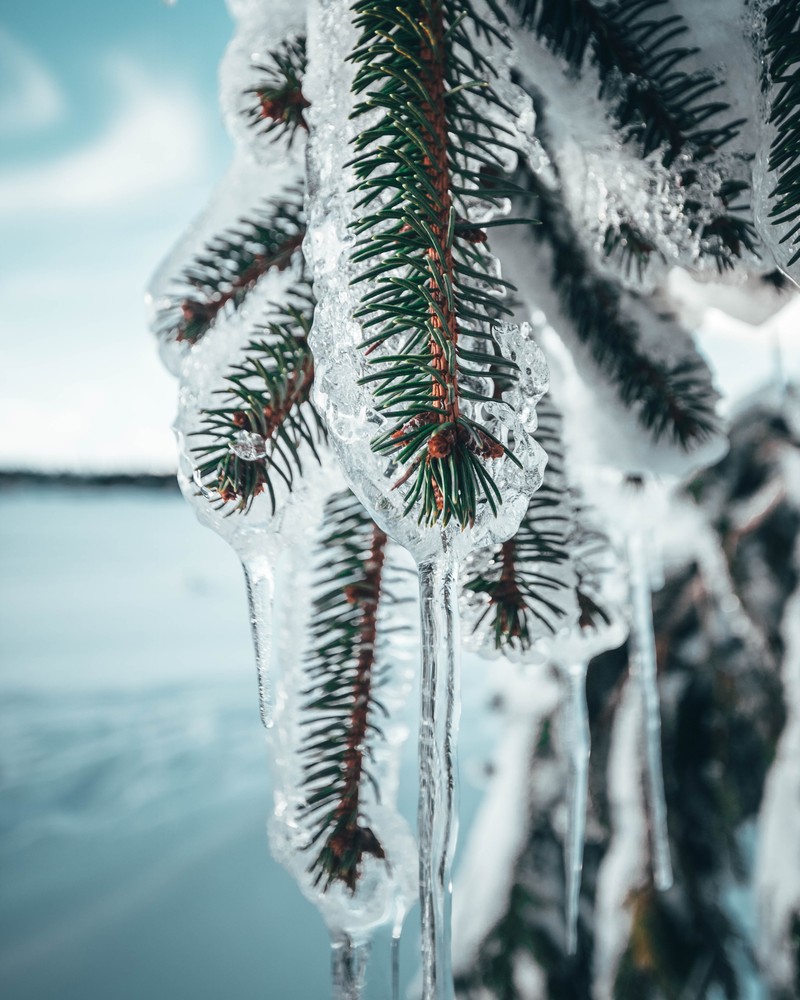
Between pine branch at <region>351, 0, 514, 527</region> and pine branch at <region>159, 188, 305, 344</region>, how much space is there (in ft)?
0.63

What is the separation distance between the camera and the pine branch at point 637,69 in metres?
0.56

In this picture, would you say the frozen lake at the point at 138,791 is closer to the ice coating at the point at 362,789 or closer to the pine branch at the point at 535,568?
the ice coating at the point at 362,789

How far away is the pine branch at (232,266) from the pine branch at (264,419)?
5cm

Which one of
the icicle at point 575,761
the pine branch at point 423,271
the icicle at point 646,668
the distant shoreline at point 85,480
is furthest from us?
the distant shoreline at point 85,480

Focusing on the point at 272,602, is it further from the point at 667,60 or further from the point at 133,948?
the point at 133,948

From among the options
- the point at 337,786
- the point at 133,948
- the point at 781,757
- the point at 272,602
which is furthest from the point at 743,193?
the point at 133,948

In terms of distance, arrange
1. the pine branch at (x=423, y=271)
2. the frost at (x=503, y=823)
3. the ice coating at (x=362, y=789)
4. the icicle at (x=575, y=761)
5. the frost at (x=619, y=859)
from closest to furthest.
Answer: the pine branch at (x=423, y=271) < the ice coating at (x=362, y=789) < the icicle at (x=575, y=761) < the frost at (x=619, y=859) < the frost at (x=503, y=823)

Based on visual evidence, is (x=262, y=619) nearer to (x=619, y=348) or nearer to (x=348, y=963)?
(x=348, y=963)

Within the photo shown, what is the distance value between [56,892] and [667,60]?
275 cm

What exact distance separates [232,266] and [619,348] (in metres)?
0.44

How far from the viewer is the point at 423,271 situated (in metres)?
0.39

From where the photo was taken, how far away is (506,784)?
71.4 inches

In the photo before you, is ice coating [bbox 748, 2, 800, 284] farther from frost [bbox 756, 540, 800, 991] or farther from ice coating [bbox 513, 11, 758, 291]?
frost [bbox 756, 540, 800, 991]

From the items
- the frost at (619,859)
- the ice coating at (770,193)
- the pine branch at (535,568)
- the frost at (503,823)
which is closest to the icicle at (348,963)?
the pine branch at (535,568)
